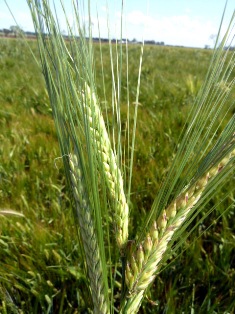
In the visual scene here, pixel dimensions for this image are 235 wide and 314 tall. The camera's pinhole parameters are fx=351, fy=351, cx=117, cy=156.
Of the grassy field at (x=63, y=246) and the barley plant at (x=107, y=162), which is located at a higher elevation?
the barley plant at (x=107, y=162)

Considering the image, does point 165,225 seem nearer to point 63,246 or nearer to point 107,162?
point 107,162

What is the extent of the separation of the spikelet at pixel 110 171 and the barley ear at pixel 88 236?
0.13 feet

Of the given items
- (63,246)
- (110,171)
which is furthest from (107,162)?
(63,246)

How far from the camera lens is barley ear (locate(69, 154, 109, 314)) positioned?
1.74 ft

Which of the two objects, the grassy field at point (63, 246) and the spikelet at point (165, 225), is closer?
the spikelet at point (165, 225)

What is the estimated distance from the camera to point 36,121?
2678 mm

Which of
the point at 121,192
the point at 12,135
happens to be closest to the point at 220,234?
the point at 121,192

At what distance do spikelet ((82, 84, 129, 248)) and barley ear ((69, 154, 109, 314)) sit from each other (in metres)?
0.04

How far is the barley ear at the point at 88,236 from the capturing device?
53 cm

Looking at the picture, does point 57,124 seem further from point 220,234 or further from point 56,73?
point 220,234

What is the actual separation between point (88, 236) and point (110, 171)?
0.11 metres

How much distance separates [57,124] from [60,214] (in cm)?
92

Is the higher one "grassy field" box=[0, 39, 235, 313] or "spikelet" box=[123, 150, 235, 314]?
"spikelet" box=[123, 150, 235, 314]

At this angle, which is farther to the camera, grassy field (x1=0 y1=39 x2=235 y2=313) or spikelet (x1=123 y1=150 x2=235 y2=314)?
grassy field (x1=0 y1=39 x2=235 y2=313)
